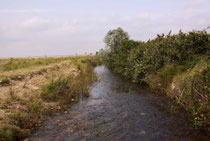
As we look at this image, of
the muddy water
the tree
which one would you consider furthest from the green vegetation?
the tree

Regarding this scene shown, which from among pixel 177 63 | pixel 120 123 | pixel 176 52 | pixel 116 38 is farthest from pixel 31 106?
pixel 116 38

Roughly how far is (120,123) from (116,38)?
21.3m

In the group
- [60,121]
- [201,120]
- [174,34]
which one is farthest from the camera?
[174,34]

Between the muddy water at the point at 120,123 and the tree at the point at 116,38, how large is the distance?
60.7ft

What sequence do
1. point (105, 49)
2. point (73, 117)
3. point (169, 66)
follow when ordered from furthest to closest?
point (105, 49), point (169, 66), point (73, 117)

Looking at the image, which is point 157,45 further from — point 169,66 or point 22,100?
point 22,100

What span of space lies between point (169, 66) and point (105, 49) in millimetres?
18585

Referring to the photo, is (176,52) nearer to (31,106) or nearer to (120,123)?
(120,123)

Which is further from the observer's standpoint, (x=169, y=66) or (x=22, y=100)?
(x=169, y=66)

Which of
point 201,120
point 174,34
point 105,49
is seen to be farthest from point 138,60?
point 105,49

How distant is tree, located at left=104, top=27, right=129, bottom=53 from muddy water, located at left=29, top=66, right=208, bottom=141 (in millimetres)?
18493

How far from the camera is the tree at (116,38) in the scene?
25047mm

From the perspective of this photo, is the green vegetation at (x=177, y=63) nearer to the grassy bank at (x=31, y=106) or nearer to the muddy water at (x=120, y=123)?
the muddy water at (x=120, y=123)

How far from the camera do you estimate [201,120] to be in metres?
4.72
